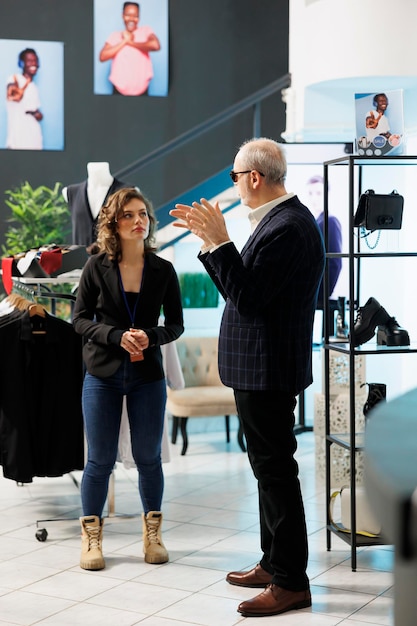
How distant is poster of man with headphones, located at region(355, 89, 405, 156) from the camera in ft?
13.6

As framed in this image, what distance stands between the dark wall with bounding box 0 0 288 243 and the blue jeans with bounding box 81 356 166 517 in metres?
6.13

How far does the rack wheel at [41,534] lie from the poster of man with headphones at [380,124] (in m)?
2.36

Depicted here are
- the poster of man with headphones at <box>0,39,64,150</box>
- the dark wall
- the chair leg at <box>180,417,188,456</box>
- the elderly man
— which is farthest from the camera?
the dark wall

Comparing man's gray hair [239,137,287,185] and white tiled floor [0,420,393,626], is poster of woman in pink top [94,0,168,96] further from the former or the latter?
man's gray hair [239,137,287,185]

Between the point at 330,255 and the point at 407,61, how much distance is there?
2594mm

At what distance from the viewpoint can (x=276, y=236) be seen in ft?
11.0

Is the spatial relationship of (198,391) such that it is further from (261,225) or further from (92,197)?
(261,225)

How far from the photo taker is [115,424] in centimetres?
407

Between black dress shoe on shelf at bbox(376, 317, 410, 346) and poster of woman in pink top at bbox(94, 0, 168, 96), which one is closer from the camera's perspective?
black dress shoe on shelf at bbox(376, 317, 410, 346)

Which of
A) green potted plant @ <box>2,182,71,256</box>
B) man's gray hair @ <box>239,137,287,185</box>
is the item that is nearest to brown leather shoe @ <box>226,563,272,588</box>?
man's gray hair @ <box>239,137,287,185</box>

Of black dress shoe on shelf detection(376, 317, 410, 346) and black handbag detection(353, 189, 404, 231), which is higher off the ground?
black handbag detection(353, 189, 404, 231)

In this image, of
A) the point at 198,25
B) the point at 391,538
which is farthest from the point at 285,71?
the point at 391,538

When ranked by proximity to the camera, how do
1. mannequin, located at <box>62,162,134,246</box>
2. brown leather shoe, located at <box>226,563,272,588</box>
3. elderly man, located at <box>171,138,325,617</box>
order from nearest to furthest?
elderly man, located at <box>171,138,325,617</box> → brown leather shoe, located at <box>226,563,272,588</box> → mannequin, located at <box>62,162,134,246</box>

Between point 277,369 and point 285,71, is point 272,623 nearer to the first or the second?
point 277,369
